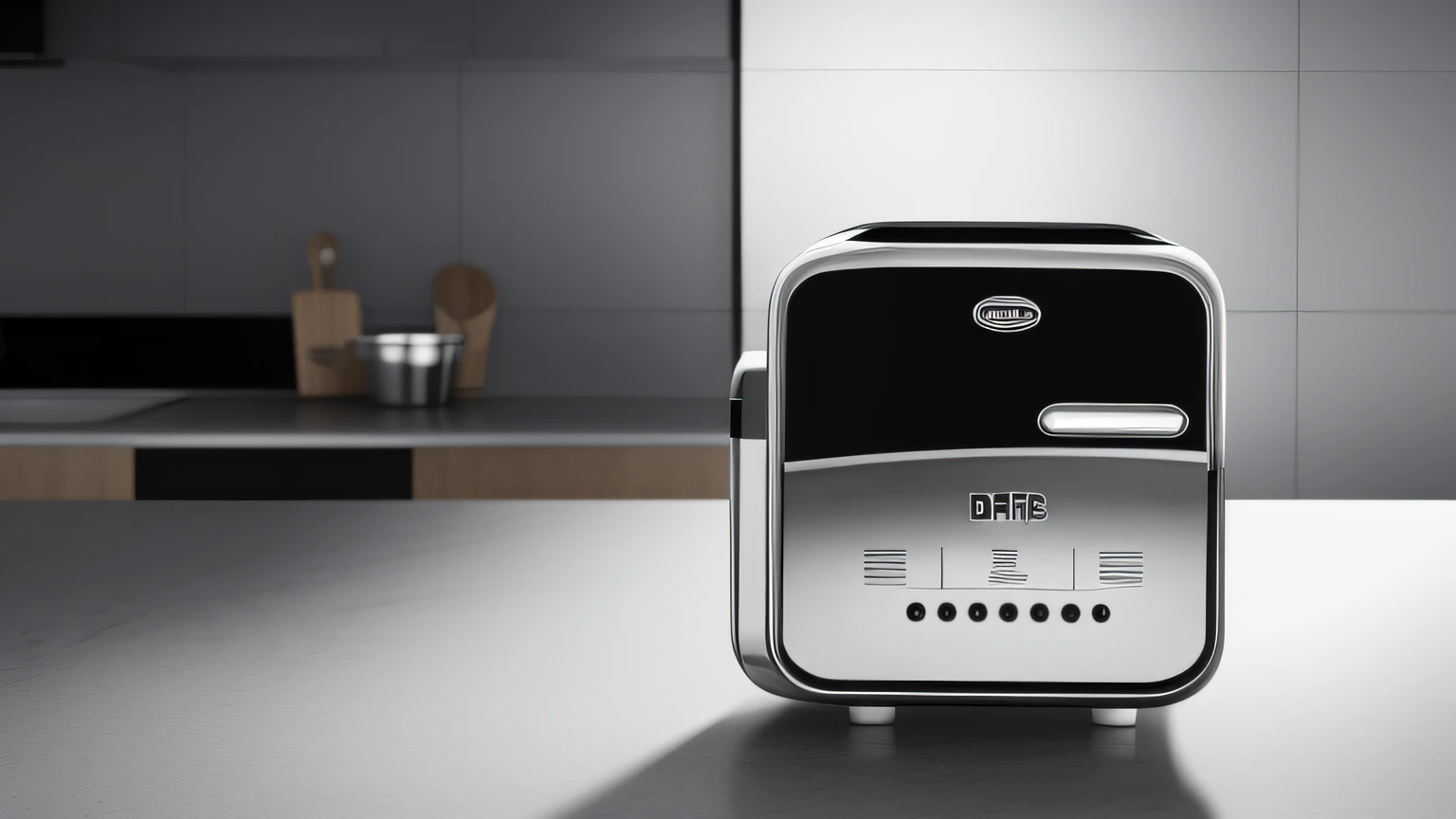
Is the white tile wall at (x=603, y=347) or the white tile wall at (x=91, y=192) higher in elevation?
the white tile wall at (x=91, y=192)

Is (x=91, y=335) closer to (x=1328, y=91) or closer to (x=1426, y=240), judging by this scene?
(x=1328, y=91)

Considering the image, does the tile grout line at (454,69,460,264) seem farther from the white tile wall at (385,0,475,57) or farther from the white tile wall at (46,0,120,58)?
the white tile wall at (46,0,120,58)

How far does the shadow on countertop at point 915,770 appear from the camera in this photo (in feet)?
1.22

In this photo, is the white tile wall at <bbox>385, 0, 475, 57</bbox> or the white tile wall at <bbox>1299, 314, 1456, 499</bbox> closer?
the white tile wall at <bbox>1299, 314, 1456, 499</bbox>

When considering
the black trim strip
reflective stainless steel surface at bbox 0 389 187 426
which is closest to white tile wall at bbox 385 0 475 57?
reflective stainless steel surface at bbox 0 389 187 426

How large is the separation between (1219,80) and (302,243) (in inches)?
71.3

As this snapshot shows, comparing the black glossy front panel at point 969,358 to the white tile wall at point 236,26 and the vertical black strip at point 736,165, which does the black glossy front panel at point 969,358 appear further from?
the white tile wall at point 236,26

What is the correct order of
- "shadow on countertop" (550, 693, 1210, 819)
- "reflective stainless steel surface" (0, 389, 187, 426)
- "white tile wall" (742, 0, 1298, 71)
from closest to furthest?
"shadow on countertop" (550, 693, 1210, 819) → "white tile wall" (742, 0, 1298, 71) → "reflective stainless steel surface" (0, 389, 187, 426)

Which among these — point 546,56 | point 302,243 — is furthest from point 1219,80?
point 302,243

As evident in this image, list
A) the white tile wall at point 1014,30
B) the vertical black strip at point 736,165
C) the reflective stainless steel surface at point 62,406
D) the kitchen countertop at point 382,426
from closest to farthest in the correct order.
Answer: the kitchen countertop at point 382,426 < the white tile wall at point 1014,30 < the vertical black strip at point 736,165 < the reflective stainless steel surface at point 62,406

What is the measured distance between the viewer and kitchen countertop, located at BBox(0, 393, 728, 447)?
5.95 feet

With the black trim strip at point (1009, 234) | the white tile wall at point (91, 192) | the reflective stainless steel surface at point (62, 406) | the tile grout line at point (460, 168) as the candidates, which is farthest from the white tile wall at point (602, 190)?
the black trim strip at point (1009, 234)

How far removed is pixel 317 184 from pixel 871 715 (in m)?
2.28

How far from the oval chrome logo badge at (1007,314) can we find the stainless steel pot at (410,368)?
1831 mm
